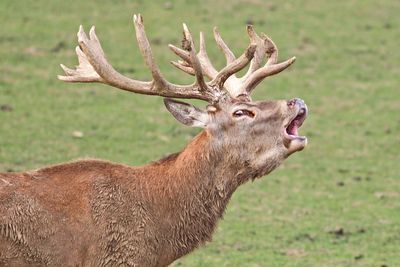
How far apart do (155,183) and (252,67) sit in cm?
173

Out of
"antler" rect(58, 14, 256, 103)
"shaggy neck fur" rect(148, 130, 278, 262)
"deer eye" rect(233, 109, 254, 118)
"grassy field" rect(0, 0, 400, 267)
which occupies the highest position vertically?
"antler" rect(58, 14, 256, 103)

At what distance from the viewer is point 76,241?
8961 mm

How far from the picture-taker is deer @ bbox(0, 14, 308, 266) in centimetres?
893

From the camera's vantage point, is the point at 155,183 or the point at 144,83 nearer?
the point at 155,183

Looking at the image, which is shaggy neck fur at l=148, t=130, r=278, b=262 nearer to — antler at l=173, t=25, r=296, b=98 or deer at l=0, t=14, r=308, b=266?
deer at l=0, t=14, r=308, b=266

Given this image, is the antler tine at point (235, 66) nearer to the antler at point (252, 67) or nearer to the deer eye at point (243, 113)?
the antler at point (252, 67)

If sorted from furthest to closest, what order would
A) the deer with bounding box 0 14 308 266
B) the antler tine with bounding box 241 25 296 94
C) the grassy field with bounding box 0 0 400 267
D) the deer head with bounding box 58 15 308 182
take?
the grassy field with bounding box 0 0 400 267, the antler tine with bounding box 241 25 296 94, the deer head with bounding box 58 15 308 182, the deer with bounding box 0 14 308 266

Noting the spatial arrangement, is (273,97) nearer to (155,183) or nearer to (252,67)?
(252,67)

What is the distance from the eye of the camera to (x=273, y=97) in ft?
61.5

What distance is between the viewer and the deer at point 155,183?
893cm

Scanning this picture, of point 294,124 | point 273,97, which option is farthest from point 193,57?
point 273,97

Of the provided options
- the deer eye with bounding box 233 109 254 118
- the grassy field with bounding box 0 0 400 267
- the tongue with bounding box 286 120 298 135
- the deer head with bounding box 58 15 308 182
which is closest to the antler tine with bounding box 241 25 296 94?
the deer head with bounding box 58 15 308 182

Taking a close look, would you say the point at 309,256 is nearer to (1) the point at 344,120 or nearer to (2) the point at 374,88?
(1) the point at 344,120

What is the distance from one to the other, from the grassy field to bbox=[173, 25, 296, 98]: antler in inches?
92.6
